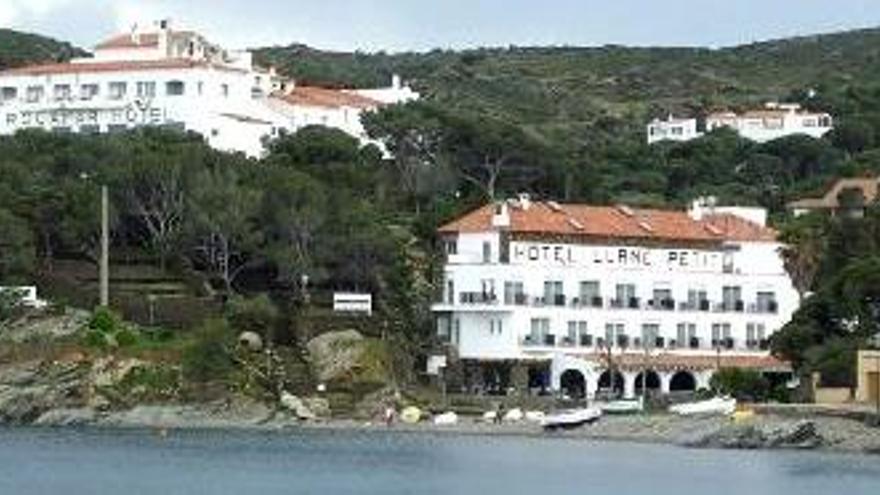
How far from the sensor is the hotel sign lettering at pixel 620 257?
11112 cm

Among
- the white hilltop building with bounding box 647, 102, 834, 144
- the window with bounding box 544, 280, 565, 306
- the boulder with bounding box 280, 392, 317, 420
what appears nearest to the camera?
the boulder with bounding box 280, 392, 317, 420

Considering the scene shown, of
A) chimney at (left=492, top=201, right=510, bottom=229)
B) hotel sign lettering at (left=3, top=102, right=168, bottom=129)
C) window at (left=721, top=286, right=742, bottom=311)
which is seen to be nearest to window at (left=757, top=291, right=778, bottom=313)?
window at (left=721, top=286, right=742, bottom=311)

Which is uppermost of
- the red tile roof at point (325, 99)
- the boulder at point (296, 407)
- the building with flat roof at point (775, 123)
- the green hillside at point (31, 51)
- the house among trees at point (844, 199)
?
the green hillside at point (31, 51)

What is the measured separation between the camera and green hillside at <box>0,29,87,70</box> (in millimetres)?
168750

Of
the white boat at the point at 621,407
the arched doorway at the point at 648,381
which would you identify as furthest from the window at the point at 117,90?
the white boat at the point at 621,407

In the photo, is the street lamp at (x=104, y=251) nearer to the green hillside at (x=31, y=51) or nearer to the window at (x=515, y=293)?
the window at (x=515, y=293)

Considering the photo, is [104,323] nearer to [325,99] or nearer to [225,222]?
[225,222]

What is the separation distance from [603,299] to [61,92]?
36.3 m

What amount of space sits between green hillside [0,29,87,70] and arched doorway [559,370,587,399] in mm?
59682

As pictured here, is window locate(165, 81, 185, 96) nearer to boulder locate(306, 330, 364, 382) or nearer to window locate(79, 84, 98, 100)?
window locate(79, 84, 98, 100)

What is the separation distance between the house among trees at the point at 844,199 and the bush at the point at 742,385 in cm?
1261

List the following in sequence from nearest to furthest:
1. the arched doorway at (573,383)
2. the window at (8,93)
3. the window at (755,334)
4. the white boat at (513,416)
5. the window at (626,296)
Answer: the white boat at (513,416) < the arched doorway at (573,383) < the window at (626,296) < the window at (755,334) < the window at (8,93)

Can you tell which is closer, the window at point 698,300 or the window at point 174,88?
the window at point 698,300

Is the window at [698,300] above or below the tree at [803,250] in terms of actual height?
below
